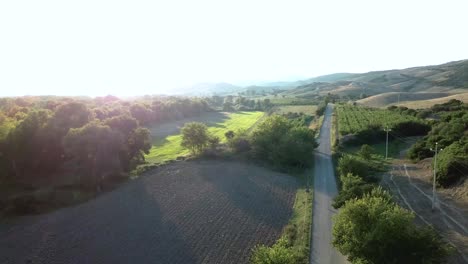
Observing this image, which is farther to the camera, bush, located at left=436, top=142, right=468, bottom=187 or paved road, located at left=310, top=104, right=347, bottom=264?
bush, located at left=436, top=142, right=468, bottom=187

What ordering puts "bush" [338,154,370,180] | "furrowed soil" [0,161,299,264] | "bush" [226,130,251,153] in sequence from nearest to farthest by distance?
"furrowed soil" [0,161,299,264]
"bush" [338,154,370,180]
"bush" [226,130,251,153]

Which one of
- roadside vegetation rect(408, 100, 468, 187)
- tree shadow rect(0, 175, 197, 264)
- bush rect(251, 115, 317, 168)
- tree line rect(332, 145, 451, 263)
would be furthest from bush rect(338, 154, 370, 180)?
tree shadow rect(0, 175, 197, 264)

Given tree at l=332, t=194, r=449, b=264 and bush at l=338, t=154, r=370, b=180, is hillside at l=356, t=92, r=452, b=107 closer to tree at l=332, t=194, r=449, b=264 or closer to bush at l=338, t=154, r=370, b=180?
bush at l=338, t=154, r=370, b=180

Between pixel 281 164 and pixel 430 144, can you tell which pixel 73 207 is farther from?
pixel 430 144

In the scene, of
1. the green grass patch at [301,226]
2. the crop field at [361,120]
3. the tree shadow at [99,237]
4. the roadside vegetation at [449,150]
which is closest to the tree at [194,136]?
the tree shadow at [99,237]

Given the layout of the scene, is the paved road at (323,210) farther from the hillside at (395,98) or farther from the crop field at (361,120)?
the hillside at (395,98)

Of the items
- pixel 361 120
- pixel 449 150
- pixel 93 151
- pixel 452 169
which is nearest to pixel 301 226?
pixel 452 169
